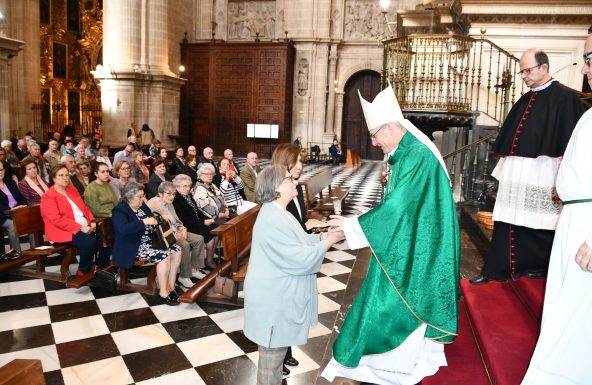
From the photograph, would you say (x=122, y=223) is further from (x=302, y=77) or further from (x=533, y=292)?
(x=302, y=77)

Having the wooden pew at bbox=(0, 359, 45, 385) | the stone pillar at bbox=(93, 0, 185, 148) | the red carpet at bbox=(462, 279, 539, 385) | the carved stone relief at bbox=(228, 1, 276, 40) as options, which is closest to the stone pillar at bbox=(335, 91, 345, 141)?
the carved stone relief at bbox=(228, 1, 276, 40)

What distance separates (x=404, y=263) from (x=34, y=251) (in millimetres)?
4398

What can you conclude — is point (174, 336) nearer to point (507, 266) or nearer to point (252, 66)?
point (507, 266)

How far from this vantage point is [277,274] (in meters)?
2.53

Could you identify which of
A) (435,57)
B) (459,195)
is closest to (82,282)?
(459,195)

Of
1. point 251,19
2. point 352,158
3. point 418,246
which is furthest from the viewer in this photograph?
point 251,19

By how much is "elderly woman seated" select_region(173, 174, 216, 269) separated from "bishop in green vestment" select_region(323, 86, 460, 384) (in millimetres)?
3380

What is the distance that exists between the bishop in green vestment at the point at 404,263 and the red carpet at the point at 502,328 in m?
0.34

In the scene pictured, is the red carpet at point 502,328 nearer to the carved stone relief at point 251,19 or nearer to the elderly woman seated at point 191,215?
→ the elderly woman seated at point 191,215

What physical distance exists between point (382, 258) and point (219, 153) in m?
20.5

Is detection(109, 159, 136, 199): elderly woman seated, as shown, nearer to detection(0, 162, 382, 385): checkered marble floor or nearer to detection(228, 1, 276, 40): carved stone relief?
detection(0, 162, 382, 385): checkered marble floor

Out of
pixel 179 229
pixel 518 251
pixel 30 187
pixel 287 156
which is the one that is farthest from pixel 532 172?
pixel 30 187

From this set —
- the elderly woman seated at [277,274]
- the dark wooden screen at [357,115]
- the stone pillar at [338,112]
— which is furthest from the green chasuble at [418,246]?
the dark wooden screen at [357,115]

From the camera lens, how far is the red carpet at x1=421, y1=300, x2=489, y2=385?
9.09 ft
